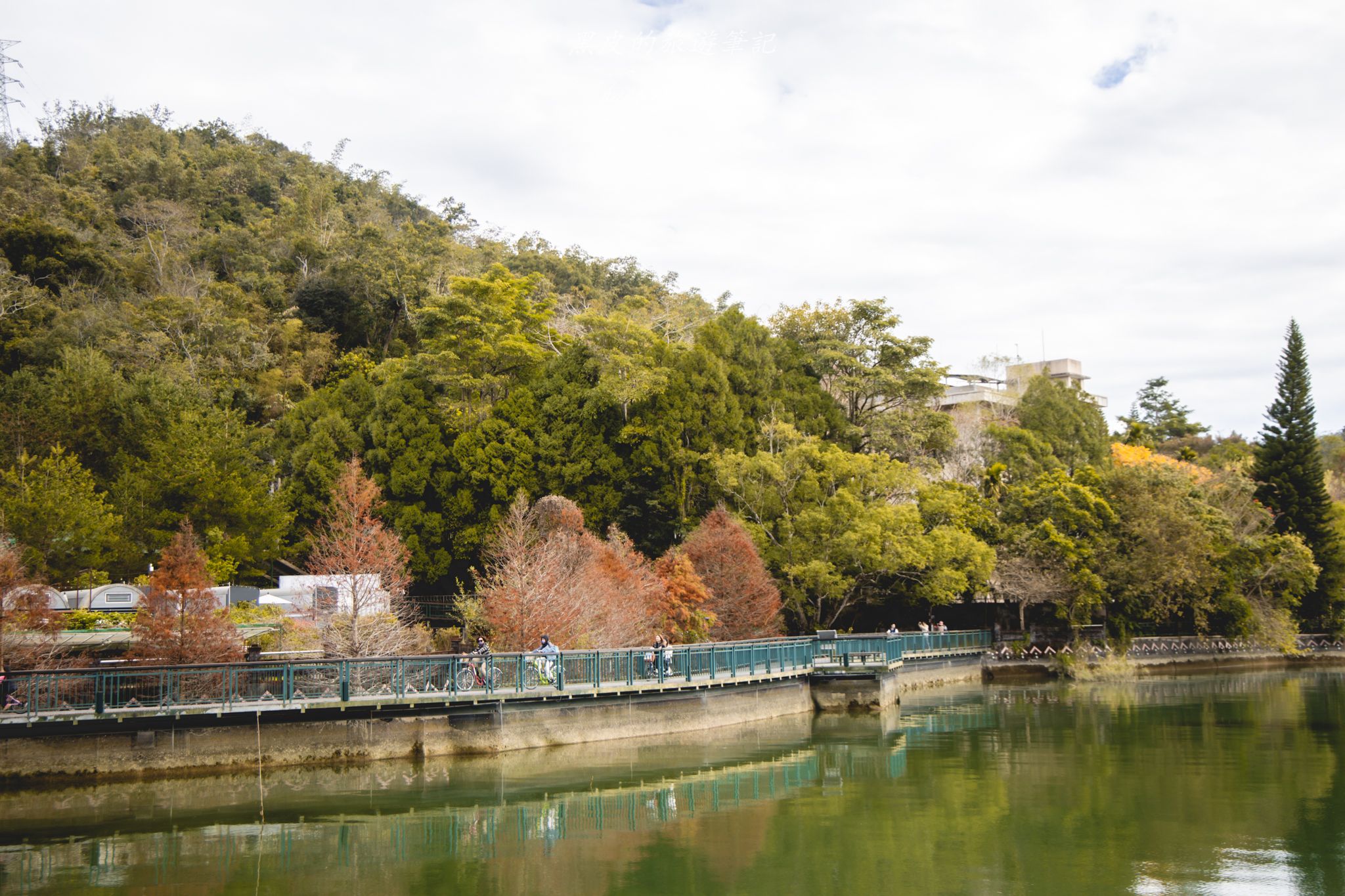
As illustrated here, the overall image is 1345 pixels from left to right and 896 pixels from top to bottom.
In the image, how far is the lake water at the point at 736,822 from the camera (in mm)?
15289

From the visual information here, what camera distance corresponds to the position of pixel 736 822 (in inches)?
749

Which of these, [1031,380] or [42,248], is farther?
[1031,380]

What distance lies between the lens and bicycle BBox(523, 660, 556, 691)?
2456cm

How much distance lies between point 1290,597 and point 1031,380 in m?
18.1

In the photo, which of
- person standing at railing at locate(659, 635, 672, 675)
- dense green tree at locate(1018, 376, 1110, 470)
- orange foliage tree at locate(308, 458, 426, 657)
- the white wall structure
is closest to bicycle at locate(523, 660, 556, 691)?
person standing at railing at locate(659, 635, 672, 675)

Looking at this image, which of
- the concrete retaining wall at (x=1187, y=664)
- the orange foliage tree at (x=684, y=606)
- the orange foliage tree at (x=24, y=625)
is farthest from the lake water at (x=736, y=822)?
the concrete retaining wall at (x=1187, y=664)

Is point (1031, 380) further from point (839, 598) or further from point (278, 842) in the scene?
point (278, 842)

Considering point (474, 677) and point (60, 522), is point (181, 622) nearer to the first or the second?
point (474, 677)

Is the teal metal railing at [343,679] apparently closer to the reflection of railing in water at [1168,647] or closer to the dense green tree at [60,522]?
the dense green tree at [60,522]

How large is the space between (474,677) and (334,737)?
10.2ft

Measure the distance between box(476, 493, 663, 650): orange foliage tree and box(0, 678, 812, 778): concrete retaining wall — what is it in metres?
3.46

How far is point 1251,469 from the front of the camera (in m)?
59.5

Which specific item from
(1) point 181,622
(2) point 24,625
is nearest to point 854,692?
(1) point 181,622

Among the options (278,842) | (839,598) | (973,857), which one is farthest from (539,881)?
(839,598)
